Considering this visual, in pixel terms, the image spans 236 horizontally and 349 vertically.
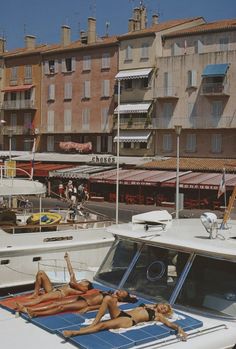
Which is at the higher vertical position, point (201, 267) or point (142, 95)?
point (142, 95)

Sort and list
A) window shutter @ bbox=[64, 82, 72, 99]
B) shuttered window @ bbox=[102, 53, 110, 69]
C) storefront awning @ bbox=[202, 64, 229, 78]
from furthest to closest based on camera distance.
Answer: window shutter @ bbox=[64, 82, 72, 99]
shuttered window @ bbox=[102, 53, 110, 69]
storefront awning @ bbox=[202, 64, 229, 78]

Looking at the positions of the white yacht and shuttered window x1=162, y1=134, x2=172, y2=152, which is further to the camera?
shuttered window x1=162, y1=134, x2=172, y2=152

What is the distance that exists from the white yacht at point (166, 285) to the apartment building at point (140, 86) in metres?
34.0

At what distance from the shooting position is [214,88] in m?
39.1

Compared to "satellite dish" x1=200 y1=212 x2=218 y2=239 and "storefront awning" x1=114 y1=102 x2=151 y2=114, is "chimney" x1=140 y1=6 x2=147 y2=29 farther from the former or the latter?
"satellite dish" x1=200 y1=212 x2=218 y2=239

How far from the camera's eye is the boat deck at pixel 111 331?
580cm

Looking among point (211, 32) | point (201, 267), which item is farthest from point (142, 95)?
point (201, 267)

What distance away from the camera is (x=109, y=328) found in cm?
613

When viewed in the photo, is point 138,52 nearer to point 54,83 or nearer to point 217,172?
point 54,83

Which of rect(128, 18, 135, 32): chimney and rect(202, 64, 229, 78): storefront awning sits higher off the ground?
rect(128, 18, 135, 32): chimney

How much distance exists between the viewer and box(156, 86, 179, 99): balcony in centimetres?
4106

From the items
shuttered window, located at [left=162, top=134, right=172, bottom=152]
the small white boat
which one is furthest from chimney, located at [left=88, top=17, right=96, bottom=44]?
the small white boat

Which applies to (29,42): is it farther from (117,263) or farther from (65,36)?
(117,263)

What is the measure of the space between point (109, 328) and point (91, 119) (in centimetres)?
4078
